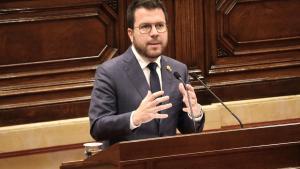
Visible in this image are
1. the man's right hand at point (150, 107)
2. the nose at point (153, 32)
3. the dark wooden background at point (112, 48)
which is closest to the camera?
the man's right hand at point (150, 107)

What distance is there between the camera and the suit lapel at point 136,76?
2963mm

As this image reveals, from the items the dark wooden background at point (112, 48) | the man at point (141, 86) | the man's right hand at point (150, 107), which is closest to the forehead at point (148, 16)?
the man at point (141, 86)

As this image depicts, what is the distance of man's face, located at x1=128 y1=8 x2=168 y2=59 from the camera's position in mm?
2912

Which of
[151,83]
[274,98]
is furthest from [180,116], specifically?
[274,98]

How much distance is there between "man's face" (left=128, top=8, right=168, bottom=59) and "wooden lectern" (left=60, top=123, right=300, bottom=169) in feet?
2.34

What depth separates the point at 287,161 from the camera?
2287 mm

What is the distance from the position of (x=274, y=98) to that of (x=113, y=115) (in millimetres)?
1667

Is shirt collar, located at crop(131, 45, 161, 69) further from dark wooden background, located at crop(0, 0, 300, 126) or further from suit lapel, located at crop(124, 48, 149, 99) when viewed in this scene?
dark wooden background, located at crop(0, 0, 300, 126)

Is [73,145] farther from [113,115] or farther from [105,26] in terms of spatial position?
[113,115]

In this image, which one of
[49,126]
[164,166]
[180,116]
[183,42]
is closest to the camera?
[164,166]

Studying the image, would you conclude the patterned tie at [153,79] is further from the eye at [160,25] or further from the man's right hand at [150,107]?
the man's right hand at [150,107]

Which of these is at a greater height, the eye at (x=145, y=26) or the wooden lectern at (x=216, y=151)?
the eye at (x=145, y=26)

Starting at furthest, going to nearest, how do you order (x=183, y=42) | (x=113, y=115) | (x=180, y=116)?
(x=183, y=42), (x=180, y=116), (x=113, y=115)

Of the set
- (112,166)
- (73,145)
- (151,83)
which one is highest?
(151,83)
